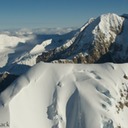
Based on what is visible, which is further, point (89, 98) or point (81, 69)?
point (81, 69)

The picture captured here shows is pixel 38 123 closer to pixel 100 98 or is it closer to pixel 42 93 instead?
pixel 42 93

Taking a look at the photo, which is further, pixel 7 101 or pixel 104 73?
pixel 104 73

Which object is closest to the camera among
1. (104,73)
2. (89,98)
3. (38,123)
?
(38,123)

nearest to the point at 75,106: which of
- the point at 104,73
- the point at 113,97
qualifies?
the point at 113,97

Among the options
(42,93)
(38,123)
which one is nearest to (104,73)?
(42,93)

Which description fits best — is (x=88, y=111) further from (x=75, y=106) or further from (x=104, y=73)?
(x=104, y=73)

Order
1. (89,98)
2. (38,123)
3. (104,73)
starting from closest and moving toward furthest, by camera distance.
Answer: (38,123) < (89,98) < (104,73)
